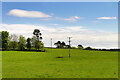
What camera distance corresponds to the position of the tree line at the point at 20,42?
356ft

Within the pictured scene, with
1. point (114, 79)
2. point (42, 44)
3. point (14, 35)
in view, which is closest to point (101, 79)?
point (114, 79)

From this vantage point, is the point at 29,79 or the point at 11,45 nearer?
the point at 29,79

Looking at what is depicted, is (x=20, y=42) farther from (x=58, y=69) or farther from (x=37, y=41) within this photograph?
(x=58, y=69)

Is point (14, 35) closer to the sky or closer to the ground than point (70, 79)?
closer to the sky

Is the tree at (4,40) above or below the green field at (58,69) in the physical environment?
above

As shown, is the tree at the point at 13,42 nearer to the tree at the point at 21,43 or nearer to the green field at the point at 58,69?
the tree at the point at 21,43

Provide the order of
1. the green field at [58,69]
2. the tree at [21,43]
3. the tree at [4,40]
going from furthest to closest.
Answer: the tree at [21,43]
the tree at [4,40]
the green field at [58,69]

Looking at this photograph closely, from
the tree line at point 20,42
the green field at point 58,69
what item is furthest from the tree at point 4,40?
the green field at point 58,69

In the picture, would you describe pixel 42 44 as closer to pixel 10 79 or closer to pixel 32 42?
pixel 32 42

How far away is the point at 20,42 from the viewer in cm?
11931

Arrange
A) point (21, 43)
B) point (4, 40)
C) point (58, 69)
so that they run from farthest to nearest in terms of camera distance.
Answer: point (21, 43) < point (4, 40) < point (58, 69)

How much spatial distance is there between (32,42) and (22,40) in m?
9.95

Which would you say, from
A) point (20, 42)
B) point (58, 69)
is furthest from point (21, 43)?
point (58, 69)

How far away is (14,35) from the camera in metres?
124
